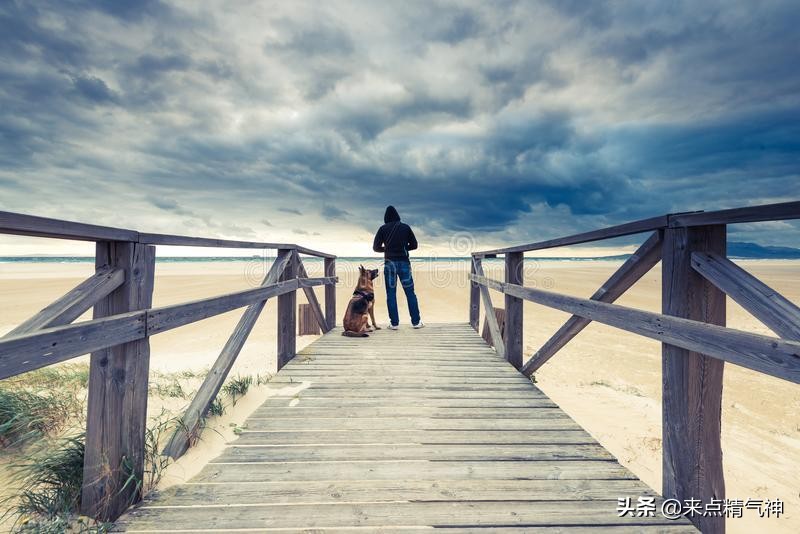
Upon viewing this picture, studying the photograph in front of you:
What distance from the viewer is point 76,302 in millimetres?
1475

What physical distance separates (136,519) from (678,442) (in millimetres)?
2631

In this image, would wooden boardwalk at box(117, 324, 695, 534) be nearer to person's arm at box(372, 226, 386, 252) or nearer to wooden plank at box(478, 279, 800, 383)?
wooden plank at box(478, 279, 800, 383)

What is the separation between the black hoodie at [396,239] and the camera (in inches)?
235

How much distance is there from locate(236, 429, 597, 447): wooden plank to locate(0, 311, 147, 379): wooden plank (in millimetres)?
1126

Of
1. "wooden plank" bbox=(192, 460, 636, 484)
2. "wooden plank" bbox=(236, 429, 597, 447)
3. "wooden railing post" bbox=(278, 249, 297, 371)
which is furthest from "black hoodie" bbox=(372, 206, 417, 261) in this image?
"wooden plank" bbox=(192, 460, 636, 484)

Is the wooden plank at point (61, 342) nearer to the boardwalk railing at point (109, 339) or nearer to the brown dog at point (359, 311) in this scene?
the boardwalk railing at point (109, 339)

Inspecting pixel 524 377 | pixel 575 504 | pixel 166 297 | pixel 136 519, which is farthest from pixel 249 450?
pixel 166 297

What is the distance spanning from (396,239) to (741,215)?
15.5 feet

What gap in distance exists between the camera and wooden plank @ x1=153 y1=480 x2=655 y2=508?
1.79 m

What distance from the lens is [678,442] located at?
1.76 metres

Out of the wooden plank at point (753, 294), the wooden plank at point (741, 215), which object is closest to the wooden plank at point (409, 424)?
the wooden plank at point (753, 294)

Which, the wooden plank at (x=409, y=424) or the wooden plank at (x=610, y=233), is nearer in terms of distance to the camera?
the wooden plank at (x=610, y=233)

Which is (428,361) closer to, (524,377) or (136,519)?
(524,377)

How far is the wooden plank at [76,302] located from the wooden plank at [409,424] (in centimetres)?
142
